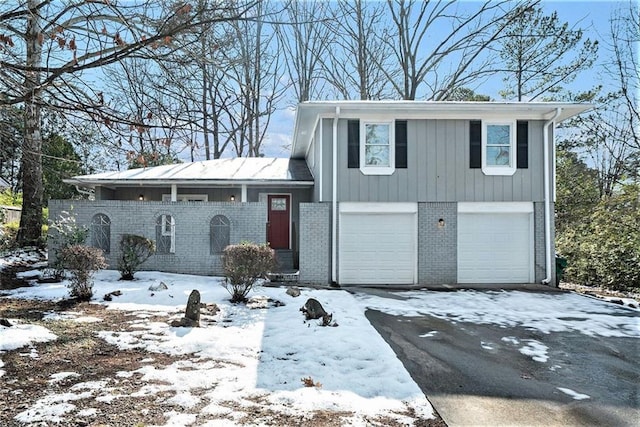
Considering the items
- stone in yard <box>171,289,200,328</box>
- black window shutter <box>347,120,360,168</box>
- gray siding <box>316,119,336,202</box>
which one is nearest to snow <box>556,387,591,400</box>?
stone in yard <box>171,289,200,328</box>

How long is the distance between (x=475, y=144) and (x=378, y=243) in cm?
366

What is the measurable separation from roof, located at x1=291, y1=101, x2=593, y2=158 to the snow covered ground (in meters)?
5.07

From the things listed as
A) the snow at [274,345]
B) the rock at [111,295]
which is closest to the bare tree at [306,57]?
the snow at [274,345]

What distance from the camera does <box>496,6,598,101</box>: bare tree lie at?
18.4m

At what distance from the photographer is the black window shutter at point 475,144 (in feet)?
36.3

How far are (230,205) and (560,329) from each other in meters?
7.76

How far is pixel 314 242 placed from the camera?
10.6m

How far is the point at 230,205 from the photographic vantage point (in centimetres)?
1092

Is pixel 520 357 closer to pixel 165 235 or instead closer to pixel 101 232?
pixel 165 235

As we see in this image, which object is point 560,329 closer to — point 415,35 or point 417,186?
point 417,186

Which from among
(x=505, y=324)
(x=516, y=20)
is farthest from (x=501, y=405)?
(x=516, y=20)

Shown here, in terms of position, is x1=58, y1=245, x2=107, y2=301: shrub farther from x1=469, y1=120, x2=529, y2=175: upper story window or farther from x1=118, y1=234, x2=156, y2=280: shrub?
x1=469, y1=120, x2=529, y2=175: upper story window

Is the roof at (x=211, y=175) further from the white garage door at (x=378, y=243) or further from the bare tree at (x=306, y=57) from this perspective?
the bare tree at (x=306, y=57)

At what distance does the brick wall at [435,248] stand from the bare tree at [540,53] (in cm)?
1245
